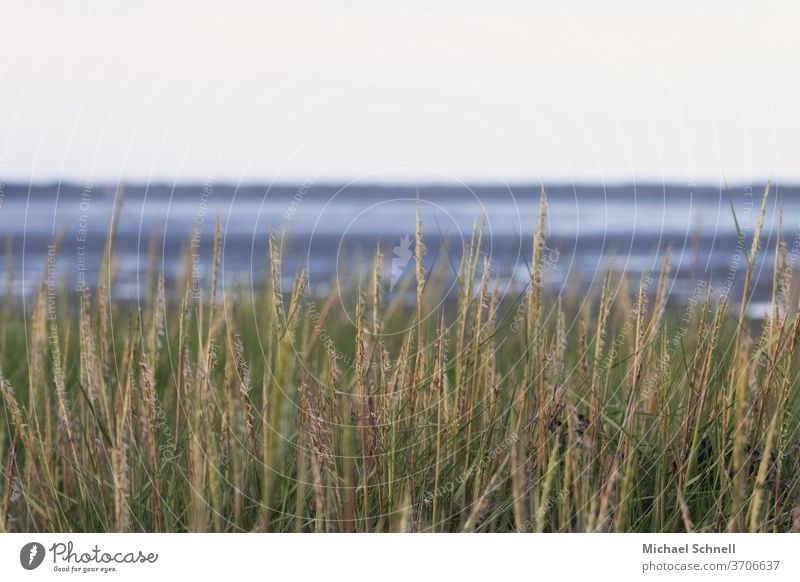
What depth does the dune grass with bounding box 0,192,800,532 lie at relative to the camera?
7.82ft

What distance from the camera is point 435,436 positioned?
2422 millimetres

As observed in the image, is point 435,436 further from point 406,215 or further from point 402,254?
point 406,215

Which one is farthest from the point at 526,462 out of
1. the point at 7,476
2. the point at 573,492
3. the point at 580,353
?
the point at 7,476
